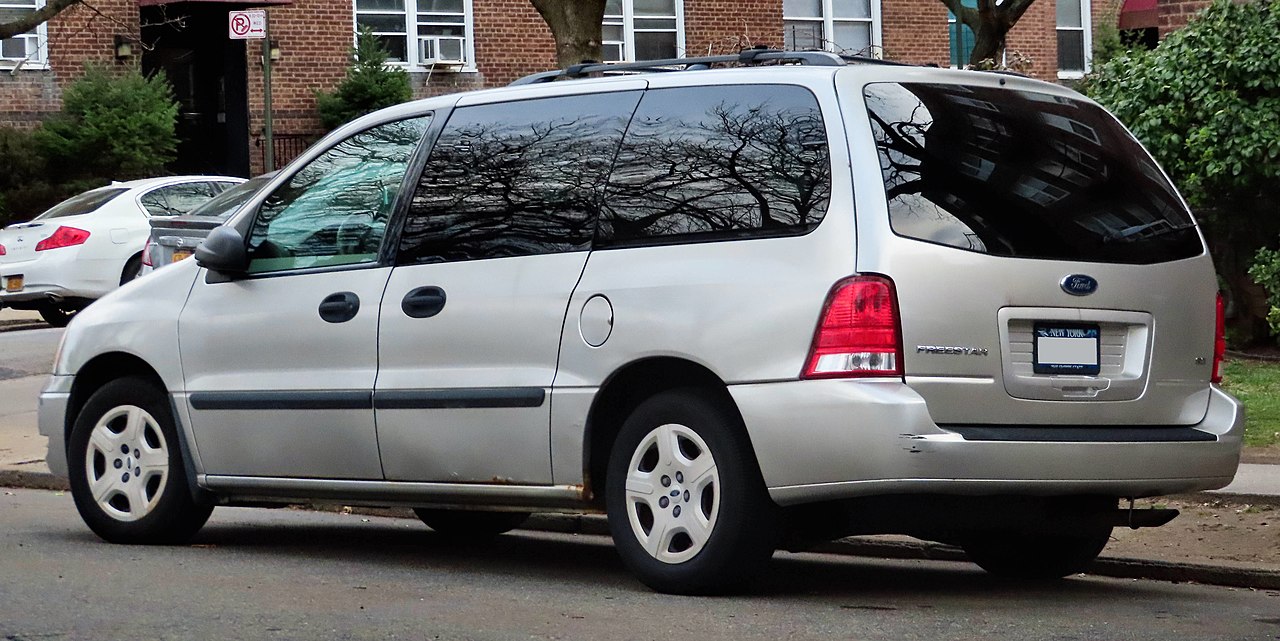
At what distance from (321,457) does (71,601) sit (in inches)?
53.0

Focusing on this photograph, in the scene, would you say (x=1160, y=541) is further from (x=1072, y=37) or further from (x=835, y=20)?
(x=1072, y=37)

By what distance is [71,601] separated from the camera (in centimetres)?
658

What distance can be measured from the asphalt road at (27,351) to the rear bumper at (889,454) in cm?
1054

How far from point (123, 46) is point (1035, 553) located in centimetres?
2486

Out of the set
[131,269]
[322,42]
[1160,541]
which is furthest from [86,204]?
[1160,541]

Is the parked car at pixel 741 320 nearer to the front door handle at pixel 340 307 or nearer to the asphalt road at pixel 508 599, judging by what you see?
the front door handle at pixel 340 307

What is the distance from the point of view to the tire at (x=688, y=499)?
21.2 feet

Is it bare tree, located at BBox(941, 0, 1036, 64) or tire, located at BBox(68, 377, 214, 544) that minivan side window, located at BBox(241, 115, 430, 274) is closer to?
tire, located at BBox(68, 377, 214, 544)

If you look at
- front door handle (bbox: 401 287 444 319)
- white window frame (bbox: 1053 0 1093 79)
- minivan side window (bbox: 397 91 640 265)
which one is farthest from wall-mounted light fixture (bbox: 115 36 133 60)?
front door handle (bbox: 401 287 444 319)

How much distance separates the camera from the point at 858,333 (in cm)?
619

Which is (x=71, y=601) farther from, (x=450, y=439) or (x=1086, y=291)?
(x=1086, y=291)

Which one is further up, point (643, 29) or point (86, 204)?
point (643, 29)

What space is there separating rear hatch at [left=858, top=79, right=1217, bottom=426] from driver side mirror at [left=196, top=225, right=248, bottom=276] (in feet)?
9.05

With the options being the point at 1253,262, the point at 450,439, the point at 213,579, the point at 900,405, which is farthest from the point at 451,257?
the point at 1253,262
